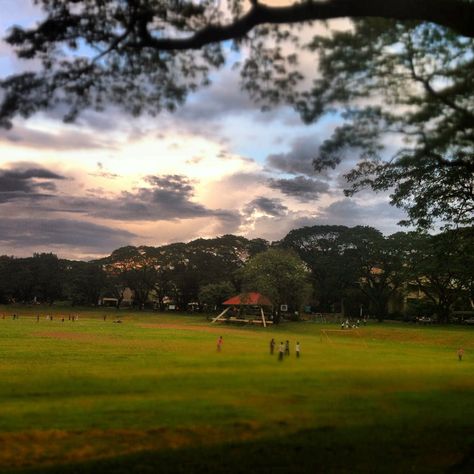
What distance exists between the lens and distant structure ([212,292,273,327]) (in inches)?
2756

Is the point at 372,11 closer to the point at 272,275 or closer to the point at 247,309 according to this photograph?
the point at 272,275

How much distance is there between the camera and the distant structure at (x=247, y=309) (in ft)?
230

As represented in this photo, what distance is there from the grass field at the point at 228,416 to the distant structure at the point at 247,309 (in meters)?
43.8

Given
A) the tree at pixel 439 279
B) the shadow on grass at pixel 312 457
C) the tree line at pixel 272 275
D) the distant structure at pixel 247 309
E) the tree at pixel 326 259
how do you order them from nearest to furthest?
1. the shadow on grass at pixel 312 457
2. the tree at pixel 439 279
3. the tree line at pixel 272 275
4. the distant structure at pixel 247 309
5. the tree at pixel 326 259

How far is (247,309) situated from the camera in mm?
79938

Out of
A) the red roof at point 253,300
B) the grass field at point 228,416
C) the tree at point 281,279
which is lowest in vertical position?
the grass field at point 228,416

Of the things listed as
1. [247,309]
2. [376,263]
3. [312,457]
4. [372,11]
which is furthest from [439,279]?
[372,11]

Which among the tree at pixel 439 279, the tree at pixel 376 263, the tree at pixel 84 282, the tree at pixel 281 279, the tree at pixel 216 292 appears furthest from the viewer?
the tree at pixel 84 282

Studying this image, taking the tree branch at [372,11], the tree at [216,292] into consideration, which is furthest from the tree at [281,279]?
the tree branch at [372,11]

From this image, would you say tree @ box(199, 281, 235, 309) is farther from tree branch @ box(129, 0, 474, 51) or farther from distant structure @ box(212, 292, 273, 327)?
tree branch @ box(129, 0, 474, 51)

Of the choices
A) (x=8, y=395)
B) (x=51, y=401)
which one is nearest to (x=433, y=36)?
(x=51, y=401)

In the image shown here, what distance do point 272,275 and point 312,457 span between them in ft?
187

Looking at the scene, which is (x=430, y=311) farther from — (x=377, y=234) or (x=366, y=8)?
(x=366, y=8)

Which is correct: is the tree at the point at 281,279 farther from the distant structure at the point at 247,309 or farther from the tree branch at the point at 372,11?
the tree branch at the point at 372,11
